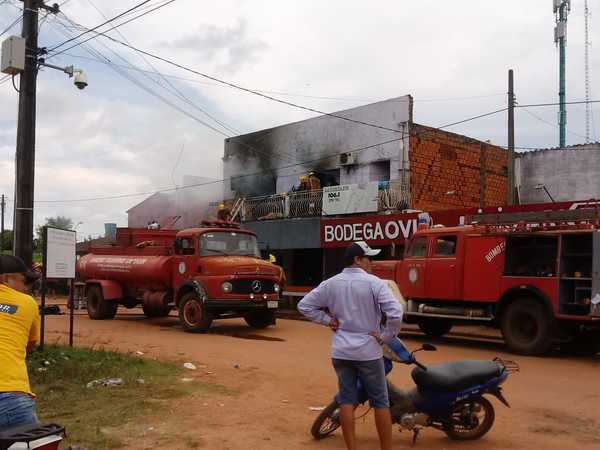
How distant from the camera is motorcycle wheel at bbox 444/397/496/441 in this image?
564 cm

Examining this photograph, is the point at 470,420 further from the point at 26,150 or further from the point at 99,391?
the point at 26,150

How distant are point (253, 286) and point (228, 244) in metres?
1.42

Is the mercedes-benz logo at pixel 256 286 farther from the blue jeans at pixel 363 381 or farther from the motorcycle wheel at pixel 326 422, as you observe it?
the blue jeans at pixel 363 381

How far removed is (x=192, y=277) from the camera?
47.9 ft

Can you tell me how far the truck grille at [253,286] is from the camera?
45.6ft

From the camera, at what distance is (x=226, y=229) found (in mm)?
15148

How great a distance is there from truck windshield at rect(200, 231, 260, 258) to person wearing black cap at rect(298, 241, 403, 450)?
10.0 meters

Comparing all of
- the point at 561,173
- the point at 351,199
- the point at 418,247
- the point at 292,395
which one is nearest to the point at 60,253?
the point at 292,395

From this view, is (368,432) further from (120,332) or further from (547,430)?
(120,332)

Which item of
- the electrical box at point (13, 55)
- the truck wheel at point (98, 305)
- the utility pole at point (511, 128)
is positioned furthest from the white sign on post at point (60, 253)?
the utility pole at point (511, 128)

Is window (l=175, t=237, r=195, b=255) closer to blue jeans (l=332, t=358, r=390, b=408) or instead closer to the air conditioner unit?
blue jeans (l=332, t=358, r=390, b=408)

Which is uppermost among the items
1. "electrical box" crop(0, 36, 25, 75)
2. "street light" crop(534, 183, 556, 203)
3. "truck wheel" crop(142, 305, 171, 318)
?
"electrical box" crop(0, 36, 25, 75)

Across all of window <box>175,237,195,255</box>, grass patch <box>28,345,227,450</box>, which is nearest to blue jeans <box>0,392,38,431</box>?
grass patch <box>28,345,227,450</box>

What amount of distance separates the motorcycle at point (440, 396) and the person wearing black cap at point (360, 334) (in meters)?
0.52
